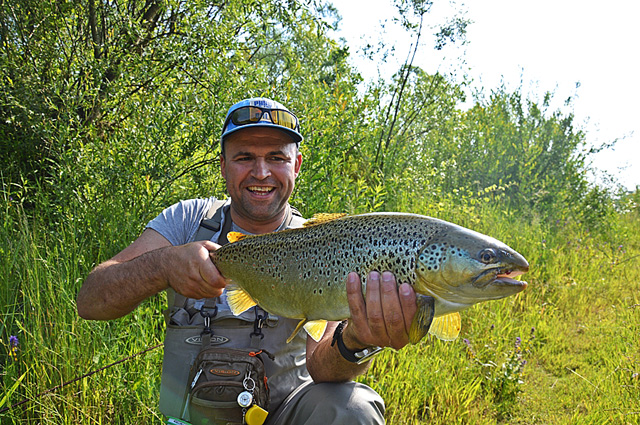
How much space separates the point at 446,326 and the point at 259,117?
162cm

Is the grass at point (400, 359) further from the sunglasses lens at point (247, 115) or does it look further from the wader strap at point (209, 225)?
the sunglasses lens at point (247, 115)

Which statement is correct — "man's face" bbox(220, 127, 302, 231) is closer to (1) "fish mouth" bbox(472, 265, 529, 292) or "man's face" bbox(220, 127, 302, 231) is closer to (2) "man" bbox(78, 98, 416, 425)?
(2) "man" bbox(78, 98, 416, 425)

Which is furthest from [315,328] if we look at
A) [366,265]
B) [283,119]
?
[283,119]

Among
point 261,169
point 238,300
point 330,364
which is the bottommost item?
point 330,364

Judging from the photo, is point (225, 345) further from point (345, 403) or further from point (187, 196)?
point (187, 196)

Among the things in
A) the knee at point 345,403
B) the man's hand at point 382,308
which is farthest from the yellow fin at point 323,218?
the knee at point 345,403

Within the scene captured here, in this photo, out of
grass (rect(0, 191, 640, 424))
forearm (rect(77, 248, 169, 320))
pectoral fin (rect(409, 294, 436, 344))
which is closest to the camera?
pectoral fin (rect(409, 294, 436, 344))

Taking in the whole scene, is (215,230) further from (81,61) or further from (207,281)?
(81,61)

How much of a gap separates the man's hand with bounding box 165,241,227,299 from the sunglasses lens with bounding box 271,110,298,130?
97cm

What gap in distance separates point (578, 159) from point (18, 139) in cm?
921

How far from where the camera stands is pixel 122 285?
2.38 m

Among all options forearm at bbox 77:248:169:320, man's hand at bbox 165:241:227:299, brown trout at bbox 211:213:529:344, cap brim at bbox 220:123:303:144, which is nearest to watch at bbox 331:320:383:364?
brown trout at bbox 211:213:529:344

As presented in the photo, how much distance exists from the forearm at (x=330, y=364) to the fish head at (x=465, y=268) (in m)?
0.58

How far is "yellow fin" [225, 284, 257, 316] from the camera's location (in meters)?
2.35
